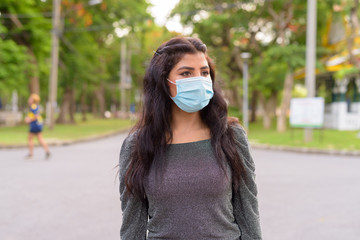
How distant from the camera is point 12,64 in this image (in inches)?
816

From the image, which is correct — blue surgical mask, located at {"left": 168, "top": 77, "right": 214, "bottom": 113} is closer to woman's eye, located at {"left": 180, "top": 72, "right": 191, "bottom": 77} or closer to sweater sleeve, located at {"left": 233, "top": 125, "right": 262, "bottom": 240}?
woman's eye, located at {"left": 180, "top": 72, "right": 191, "bottom": 77}

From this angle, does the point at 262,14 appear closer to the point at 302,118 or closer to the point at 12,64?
the point at 302,118

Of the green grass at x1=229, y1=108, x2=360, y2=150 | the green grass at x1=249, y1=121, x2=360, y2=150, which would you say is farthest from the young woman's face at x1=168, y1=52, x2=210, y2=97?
the green grass at x1=249, y1=121, x2=360, y2=150

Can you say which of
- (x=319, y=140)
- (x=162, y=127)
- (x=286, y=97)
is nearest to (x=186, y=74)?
(x=162, y=127)

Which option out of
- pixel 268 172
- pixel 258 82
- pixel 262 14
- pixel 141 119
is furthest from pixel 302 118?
pixel 141 119

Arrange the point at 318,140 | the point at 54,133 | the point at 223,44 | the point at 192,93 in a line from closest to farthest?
the point at 192,93, the point at 318,140, the point at 54,133, the point at 223,44

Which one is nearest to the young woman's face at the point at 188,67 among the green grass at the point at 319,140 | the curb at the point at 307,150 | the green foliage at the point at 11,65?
the curb at the point at 307,150

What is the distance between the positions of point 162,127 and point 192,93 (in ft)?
0.74

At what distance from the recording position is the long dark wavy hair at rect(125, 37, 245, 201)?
6.08 feet

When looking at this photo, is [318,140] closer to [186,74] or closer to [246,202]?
[246,202]

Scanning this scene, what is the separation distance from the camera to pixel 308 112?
1527cm

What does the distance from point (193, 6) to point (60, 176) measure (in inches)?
746

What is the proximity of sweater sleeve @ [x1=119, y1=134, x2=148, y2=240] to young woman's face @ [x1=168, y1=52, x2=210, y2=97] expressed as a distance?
1.28 feet

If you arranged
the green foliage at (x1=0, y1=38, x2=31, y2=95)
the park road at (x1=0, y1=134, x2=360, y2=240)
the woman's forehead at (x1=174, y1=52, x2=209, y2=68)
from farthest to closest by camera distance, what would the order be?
the green foliage at (x1=0, y1=38, x2=31, y2=95) → the park road at (x1=0, y1=134, x2=360, y2=240) → the woman's forehead at (x1=174, y1=52, x2=209, y2=68)
